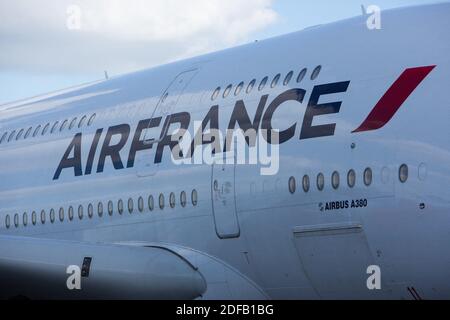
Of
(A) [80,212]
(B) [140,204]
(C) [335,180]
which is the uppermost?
(A) [80,212]

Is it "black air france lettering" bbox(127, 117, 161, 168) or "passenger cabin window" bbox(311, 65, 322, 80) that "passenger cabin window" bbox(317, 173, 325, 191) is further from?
"black air france lettering" bbox(127, 117, 161, 168)

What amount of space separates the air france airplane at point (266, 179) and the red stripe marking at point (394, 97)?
0.02 meters

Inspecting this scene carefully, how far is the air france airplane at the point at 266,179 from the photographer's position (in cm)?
1232

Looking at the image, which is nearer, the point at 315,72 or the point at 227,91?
the point at 315,72

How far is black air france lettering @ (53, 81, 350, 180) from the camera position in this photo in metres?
13.6

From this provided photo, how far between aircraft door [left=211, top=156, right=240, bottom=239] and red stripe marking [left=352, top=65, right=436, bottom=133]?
2357 mm

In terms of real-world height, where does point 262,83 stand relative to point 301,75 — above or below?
above

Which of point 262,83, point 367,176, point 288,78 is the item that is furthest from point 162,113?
point 367,176

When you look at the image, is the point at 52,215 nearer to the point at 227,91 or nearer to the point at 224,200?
the point at 227,91

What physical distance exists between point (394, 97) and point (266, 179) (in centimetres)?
226

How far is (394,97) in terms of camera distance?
41.4 ft

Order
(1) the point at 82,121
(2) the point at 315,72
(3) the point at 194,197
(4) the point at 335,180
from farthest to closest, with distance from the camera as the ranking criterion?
(1) the point at 82,121
(3) the point at 194,197
(2) the point at 315,72
(4) the point at 335,180

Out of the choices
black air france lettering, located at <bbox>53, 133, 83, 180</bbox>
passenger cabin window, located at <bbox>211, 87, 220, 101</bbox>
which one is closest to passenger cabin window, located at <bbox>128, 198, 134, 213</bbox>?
black air france lettering, located at <bbox>53, 133, 83, 180</bbox>
